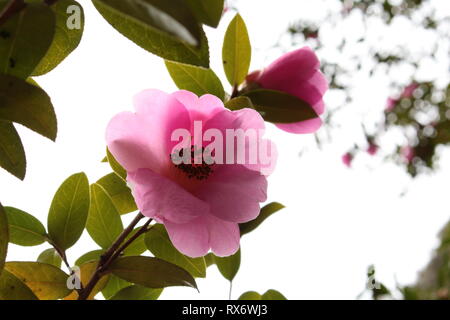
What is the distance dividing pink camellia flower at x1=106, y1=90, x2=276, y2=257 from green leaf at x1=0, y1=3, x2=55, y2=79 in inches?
3.3

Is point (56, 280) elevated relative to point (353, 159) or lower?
lower

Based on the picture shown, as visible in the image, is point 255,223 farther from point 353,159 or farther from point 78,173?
point 353,159

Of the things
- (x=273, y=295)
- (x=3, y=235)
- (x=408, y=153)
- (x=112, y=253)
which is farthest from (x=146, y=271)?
(x=408, y=153)

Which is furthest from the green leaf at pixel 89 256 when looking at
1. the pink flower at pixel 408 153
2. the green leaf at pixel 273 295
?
the pink flower at pixel 408 153

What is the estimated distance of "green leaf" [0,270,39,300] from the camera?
1.46ft

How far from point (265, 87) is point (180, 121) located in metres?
0.18

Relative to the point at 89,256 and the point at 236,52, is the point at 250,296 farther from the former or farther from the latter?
the point at 236,52

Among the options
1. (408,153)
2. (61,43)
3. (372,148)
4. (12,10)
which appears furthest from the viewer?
(372,148)

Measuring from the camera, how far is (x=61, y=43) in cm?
43

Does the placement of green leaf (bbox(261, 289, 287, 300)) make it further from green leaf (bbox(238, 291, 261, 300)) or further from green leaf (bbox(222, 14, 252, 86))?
green leaf (bbox(222, 14, 252, 86))

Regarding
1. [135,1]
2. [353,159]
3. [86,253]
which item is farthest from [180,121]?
[353,159]

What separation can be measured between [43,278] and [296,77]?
0.37m

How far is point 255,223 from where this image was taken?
2.00 feet
